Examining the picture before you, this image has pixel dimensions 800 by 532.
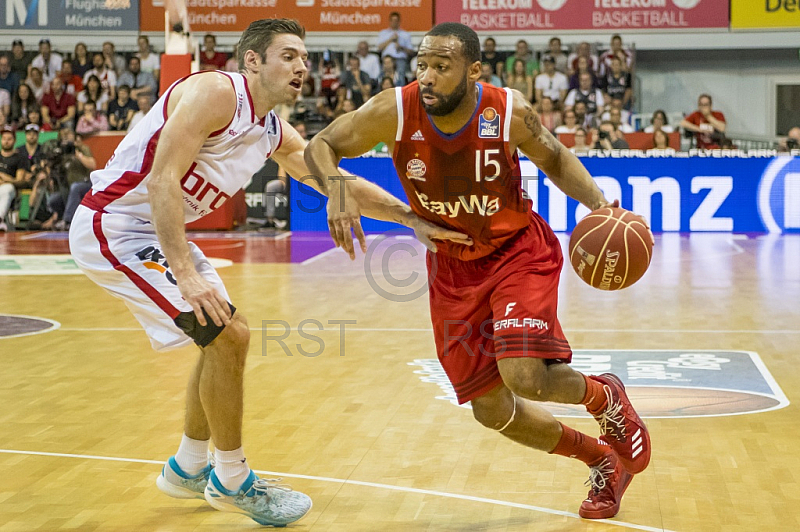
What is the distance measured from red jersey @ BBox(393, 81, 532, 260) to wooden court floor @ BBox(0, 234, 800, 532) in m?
1.08

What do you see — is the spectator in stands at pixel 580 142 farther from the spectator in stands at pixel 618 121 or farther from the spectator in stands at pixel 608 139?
the spectator in stands at pixel 618 121

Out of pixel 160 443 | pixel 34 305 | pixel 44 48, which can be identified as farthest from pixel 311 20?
pixel 160 443

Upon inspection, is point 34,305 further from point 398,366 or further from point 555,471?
point 555,471

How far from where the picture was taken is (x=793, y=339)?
7578 millimetres

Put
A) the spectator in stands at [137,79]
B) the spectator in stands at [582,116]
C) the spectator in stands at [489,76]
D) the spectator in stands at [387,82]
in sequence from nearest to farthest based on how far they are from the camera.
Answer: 1. the spectator in stands at [582,116]
2. the spectator in stands at [387,82]
3. the spectator in stands at [489,76]
4. the spectator in stands at [137,79]

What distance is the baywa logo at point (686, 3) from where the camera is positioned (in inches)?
766

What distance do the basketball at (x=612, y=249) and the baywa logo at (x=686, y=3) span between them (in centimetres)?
1657

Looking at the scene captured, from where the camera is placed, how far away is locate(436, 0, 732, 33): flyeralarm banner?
19.5 m

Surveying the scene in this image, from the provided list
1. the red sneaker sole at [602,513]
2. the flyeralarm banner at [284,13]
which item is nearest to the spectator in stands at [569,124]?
the flyeralarm banner at [284,13]

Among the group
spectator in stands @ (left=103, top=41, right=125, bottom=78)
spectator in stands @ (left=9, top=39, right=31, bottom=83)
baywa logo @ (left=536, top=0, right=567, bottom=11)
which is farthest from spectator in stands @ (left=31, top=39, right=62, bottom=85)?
baywa logo @ (left=536, top=0, right=567, bottom=11)

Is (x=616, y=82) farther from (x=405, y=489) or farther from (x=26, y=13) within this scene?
(x=405, y=489)

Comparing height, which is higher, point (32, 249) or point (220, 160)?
point (220, 160)

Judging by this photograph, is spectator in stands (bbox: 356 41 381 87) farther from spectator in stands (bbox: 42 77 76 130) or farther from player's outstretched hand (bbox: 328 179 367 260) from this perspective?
player's outstretched hand (bbox: 328 179 367 260)

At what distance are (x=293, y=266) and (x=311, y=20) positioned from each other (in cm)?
906
